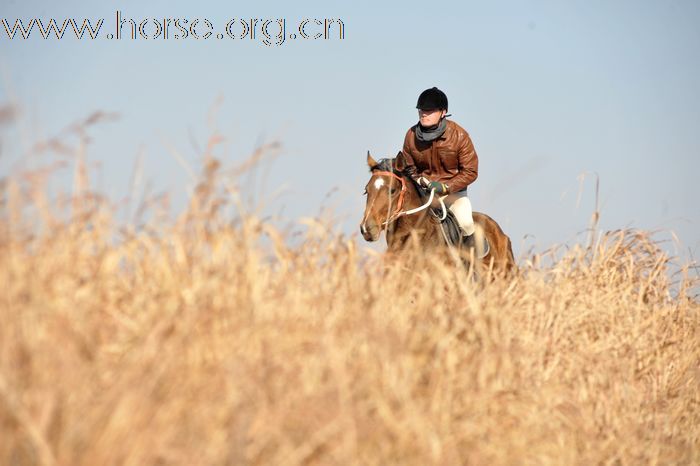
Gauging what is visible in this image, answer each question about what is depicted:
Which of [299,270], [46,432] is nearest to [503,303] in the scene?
[299,270]

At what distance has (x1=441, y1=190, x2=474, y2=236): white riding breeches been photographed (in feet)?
37.0

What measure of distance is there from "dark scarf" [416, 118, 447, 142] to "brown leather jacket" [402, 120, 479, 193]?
97 millimetres

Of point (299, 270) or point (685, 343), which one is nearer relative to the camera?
point (299, 270)

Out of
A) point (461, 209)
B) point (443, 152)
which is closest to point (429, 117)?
point (443, 152)

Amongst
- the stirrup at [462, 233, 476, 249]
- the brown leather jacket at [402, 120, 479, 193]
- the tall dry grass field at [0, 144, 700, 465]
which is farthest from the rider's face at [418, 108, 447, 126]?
the tall dry grass field at [0, 144, 700, 465]

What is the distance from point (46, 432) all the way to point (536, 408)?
116 inches

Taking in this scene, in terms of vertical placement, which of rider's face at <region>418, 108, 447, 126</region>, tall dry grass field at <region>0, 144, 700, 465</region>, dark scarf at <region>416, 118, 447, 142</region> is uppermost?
rider's face at <region>418, 108, 447, 126</region>

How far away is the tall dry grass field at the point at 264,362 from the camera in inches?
124

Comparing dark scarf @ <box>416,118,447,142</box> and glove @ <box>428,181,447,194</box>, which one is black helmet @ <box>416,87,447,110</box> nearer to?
dark scarf @ <box>416,118,447,142</box>

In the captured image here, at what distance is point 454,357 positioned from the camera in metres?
4.55

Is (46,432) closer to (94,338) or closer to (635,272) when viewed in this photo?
(94,338)

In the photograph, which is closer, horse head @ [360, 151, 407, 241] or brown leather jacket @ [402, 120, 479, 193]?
horse head @ [360, 151, 407, 241]

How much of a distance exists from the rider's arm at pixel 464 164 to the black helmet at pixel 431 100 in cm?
44

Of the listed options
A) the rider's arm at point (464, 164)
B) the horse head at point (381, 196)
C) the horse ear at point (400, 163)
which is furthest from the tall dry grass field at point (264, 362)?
the rider's arm at point (464, 164)
